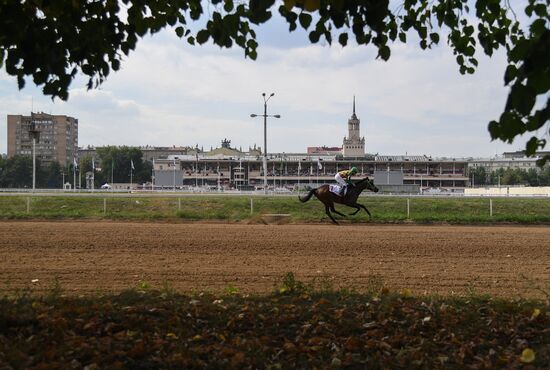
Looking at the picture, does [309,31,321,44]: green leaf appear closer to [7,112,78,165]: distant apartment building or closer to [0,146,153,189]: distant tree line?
[0,146,153,189]: distant tree line

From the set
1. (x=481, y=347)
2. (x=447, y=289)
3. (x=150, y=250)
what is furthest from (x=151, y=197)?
(x=481, y=347)

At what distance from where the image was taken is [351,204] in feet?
58.6

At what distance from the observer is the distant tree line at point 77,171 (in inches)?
3538

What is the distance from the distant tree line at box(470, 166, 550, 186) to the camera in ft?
264

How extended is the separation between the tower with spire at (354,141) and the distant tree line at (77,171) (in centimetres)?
4234

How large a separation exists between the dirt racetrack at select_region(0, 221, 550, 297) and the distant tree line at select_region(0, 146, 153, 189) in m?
73.9

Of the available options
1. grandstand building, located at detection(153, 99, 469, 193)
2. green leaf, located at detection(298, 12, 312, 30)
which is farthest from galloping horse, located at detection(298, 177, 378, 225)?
grandstand building, located at detection(153, 99, 469, 193)

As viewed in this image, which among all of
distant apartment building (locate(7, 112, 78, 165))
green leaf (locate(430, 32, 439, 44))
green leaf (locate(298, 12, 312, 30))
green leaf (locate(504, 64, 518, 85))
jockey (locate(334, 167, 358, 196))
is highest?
distant apartment building (locate(7, 112, 78, 165))

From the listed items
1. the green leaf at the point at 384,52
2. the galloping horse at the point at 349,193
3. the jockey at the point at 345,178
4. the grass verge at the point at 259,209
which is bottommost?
the grass verge at the point at 259,209

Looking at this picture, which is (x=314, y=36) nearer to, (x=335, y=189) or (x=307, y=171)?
(x=335, y=189)

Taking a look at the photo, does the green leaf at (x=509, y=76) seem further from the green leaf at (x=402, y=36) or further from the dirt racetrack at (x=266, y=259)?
the dirt racetrack at (x=266, y=259)

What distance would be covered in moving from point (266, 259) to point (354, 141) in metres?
123

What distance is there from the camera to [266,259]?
1102cm

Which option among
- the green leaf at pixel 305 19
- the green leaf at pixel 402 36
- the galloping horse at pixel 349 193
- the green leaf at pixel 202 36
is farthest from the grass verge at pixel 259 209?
the green leaf at pixel 305 19
